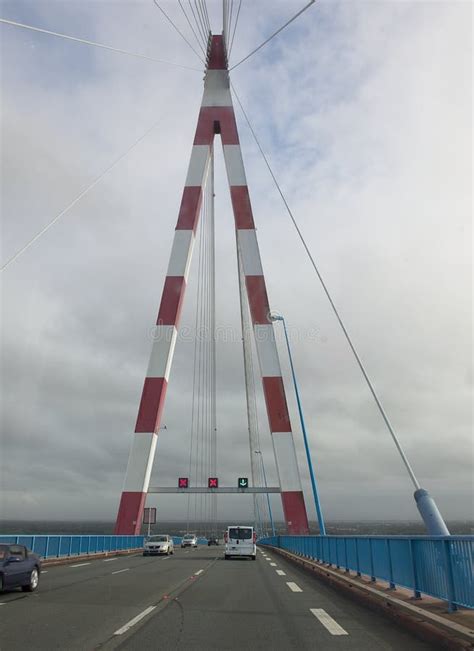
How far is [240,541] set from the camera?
92.7ft

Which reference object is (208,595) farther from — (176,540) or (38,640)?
(176,540)

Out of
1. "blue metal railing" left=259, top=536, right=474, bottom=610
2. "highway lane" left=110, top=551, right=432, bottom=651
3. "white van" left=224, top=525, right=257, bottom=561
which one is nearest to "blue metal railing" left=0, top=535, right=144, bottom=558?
"white van" left=224, top=525, right=257, bottom=561

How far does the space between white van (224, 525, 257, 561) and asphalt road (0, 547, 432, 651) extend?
45.9 feet

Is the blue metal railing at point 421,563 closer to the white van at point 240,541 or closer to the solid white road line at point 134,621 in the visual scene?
the solid white road line at point 134,621

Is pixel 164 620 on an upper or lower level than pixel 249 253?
lower

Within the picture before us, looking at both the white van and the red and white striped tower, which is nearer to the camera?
the white van

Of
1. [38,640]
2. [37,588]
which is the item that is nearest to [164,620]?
[38,640]

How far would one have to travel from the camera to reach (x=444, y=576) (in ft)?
27.0

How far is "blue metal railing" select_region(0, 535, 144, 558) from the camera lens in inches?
843

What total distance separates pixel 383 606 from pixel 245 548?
19684 mm

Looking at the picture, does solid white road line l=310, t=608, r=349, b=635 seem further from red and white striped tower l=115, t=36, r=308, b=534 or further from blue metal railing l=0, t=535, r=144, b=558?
red and white striped tower l=115, t=36, r=308, b=534

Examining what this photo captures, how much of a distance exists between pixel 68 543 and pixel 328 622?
20.0m

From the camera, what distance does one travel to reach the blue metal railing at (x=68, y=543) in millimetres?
21417

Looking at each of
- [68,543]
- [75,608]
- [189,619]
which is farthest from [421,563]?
[68,543]
